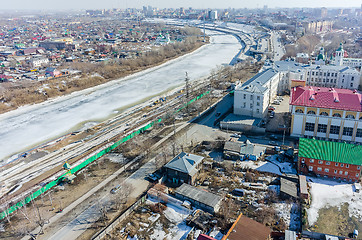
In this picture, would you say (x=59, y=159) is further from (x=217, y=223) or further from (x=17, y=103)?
(x=17, y=103)

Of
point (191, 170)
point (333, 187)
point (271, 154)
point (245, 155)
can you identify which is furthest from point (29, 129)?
point (333, 187)

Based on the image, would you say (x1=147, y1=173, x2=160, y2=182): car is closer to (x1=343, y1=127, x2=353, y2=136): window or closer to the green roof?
the green roof

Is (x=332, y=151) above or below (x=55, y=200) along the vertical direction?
above

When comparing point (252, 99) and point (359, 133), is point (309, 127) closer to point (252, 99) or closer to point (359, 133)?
point (359, 133)

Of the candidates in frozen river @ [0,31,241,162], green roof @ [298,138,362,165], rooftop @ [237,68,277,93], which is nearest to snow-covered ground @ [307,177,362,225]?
green roof @ [298,138,362,165]

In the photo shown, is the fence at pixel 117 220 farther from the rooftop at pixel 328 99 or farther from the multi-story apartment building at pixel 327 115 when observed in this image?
the rooftop at pixel 328 99

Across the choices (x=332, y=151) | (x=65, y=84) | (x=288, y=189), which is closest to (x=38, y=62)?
(x=65, y=84)
